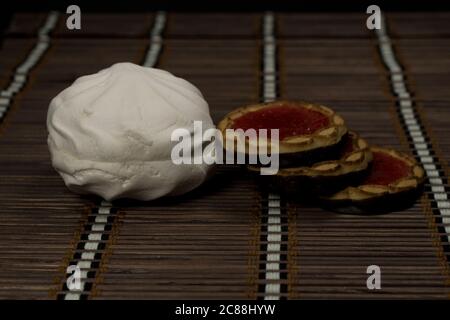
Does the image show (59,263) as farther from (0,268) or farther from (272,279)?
(272,279)

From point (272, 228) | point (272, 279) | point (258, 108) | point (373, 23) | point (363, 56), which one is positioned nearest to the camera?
point (272, 279)

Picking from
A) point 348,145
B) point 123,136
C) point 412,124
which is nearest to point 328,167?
point 348,145

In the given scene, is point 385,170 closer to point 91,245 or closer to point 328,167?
point 328,167

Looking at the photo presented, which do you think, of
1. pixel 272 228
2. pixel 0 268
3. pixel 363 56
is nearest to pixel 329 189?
pixel 272 228

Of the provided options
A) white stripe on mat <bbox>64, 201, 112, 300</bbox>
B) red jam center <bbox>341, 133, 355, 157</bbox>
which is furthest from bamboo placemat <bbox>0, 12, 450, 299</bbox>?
red jam center <bbox>341, 133, 355, 157</bbox>

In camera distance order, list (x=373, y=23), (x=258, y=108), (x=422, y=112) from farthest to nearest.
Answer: (x=373, y=23) → (x=422, y=112) → (x=258, y=108)

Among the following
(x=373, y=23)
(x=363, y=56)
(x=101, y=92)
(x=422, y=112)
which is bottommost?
(x=101, y=92)
